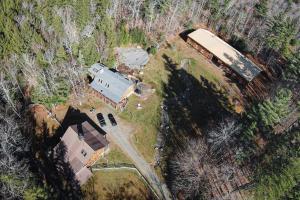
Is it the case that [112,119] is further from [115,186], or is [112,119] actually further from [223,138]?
[223,138]

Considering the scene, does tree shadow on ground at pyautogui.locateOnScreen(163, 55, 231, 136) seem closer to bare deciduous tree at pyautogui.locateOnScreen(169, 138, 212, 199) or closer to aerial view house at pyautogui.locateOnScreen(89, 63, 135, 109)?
bare deciduous tree at pyautogui.locateOnScreen(169, 138, 212, 199)

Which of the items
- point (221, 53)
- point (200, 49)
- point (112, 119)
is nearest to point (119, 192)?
point (112, 119)

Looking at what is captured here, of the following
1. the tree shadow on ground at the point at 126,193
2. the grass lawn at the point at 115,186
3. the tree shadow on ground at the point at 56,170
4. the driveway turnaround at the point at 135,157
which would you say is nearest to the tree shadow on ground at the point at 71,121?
the driveway turnaround at the point at 135,157

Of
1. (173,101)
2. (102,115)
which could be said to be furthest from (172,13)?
(102,115)

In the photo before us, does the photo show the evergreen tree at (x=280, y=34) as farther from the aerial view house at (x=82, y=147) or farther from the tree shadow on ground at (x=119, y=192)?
the aerial view house at (x=82, y=147)

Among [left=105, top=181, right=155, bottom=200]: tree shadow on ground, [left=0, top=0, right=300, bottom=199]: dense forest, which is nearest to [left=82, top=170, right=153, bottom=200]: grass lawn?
[left=105, top=181, right=155, bottom=200]: tree shadow on ground
